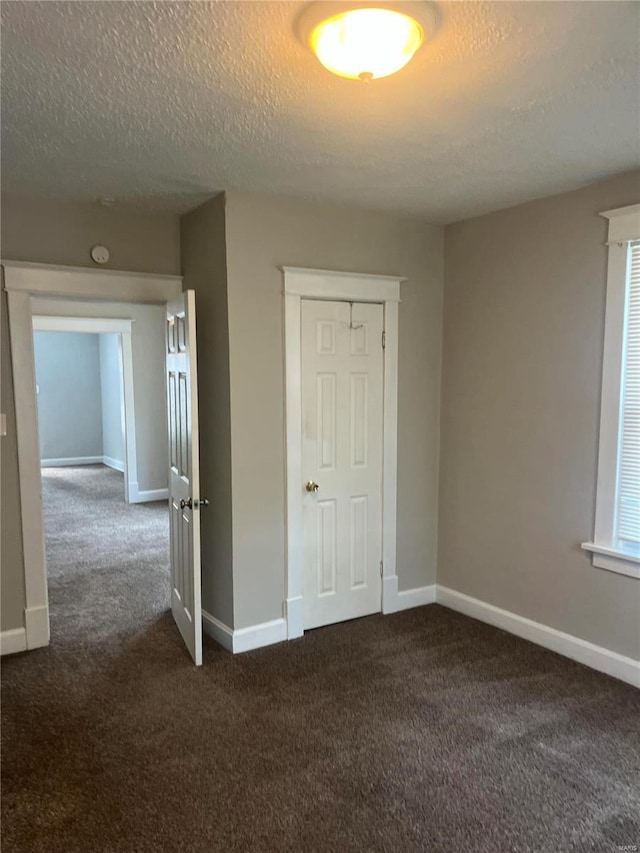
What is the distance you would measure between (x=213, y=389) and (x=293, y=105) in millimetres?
1713

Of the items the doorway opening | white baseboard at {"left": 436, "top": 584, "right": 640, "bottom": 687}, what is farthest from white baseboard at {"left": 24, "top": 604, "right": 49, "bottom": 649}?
white baseboard at {"left": 436, "top": 584, "right": 640, "bottom": 687}

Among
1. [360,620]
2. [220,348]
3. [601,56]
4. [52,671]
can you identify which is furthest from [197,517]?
[601,56]

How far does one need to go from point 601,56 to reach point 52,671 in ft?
12.0

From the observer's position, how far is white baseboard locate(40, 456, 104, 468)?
33.7ft

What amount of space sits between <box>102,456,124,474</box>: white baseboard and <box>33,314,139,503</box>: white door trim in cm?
232

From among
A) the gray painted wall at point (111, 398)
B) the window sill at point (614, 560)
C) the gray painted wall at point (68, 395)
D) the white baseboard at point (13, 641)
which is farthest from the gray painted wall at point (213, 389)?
the gray painted wall at point (68, 395)

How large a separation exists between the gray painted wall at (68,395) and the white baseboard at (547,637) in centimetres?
814

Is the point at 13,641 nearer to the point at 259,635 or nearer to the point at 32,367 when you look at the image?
the point at 259,635

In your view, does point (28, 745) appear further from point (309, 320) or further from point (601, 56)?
point (601, 56)

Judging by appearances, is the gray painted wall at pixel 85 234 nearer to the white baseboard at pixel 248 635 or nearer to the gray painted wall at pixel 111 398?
the white baseboard at pixel 248 635

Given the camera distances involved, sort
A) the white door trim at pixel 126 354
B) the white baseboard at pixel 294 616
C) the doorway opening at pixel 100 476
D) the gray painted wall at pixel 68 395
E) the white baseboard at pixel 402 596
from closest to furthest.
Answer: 1. the white baseboard at pixel 294 616
2. the white baseboard at pixel 402 596
3. the doorway opening at pixel 100 476
4. the white door trim at pixel 126 354
5. the gray painted wall at pixel 68 395

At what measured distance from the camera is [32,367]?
3.33 metres

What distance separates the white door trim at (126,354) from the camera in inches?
294

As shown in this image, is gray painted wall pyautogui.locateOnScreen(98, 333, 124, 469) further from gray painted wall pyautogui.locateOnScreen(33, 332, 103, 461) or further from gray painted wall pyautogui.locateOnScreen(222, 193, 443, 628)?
gray painted wall pyautogui.locateOnScreen(222, 193, 443, 628)
